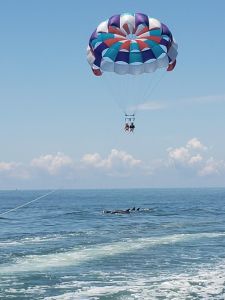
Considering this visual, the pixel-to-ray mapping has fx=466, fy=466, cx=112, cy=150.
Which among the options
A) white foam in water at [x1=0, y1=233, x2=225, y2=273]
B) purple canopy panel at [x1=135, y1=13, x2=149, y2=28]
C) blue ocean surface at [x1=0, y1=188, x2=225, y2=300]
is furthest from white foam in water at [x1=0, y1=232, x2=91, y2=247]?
purple canopy panel at [x1=135, y1=13, x2=149, y2=28]

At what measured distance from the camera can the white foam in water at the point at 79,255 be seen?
35.4 metres

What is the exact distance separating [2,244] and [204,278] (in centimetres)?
2298

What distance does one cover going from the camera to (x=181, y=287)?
29.5 m

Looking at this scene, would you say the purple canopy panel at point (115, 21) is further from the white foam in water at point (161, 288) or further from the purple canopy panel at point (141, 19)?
the white foam in water at point (161, 288)

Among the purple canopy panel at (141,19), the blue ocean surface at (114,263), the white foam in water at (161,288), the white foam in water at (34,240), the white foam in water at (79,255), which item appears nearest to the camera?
the white foam in water at (161,288)

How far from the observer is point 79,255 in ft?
131

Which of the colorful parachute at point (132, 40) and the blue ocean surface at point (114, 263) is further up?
the colorful parachute at point (132, 40)

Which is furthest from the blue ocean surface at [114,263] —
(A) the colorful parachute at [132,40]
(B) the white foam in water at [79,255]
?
(A) the colorful parachute at [132,40]

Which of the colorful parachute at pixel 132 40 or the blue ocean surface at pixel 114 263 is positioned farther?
the colorful parachute at pixel 132 40

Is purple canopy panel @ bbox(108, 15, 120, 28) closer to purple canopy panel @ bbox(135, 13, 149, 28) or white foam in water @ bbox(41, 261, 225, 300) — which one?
purple canopy panel @ bbox(135, 13, 149, 28)

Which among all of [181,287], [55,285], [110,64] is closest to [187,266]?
[181,287]

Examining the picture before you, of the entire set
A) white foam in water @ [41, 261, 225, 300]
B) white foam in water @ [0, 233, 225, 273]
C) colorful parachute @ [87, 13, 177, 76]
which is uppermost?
colorful parachute @ [87, 13, 177, 76]

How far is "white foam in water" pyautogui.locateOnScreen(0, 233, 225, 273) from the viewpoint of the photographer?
3544 centimetres

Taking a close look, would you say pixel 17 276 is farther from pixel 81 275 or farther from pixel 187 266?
pixel 187 266
